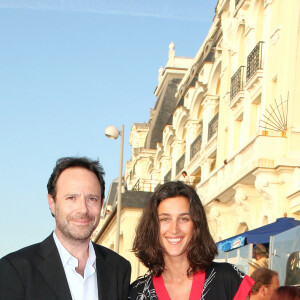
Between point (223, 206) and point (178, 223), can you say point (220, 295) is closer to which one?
point (178, 223)

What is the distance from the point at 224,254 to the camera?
448 inches

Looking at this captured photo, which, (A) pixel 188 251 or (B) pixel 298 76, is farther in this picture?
(B) pixel 298 76

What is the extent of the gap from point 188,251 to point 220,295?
41cm

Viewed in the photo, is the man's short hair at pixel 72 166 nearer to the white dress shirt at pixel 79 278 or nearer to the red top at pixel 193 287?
the white dress shirt at pixel 79 278

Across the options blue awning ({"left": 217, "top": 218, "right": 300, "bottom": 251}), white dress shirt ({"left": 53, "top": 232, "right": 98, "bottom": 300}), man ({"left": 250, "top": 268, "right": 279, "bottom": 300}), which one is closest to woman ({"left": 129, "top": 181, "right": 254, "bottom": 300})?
white dress shirt ({"left": 53, "top": 232, "right": 98, "bottom": 300})

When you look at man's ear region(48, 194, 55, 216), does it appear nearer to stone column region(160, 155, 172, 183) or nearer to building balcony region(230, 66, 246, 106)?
building balcony region(230, 66, 246, 106)

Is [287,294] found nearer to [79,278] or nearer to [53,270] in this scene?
[79,278]

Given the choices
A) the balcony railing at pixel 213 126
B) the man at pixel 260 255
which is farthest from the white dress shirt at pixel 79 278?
the balcony railing at pixel 213 126

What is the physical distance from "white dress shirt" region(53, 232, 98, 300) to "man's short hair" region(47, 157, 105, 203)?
365 millimetres

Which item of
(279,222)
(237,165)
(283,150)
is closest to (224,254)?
(279,222)

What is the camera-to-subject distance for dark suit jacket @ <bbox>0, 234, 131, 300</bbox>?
13.2ft

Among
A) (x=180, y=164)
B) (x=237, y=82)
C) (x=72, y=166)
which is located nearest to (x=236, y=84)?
(x=237, y=82)

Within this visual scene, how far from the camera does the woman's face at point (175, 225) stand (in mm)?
4688

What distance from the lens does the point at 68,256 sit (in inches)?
168
